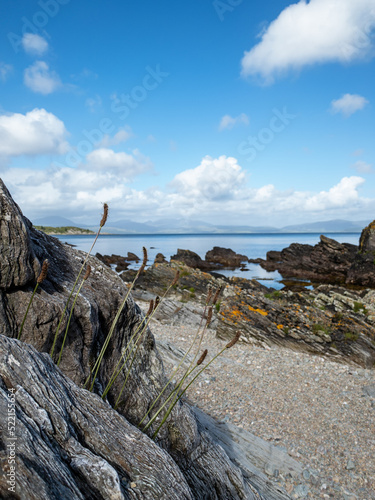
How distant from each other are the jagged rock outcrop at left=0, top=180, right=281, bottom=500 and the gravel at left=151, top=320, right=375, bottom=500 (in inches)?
87.2

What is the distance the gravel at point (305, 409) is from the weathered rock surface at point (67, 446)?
3.79 meters

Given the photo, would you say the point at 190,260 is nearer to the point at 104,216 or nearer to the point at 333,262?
the point at 333,262

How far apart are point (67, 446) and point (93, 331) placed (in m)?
1.92

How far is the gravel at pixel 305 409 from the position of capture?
19.5ft

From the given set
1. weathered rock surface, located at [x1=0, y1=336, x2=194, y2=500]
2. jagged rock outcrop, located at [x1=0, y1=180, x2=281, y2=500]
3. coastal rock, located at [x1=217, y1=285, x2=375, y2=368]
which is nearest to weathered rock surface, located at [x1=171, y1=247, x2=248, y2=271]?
coastal rock, located at [x1=217, y1=285, x2=375, y2=368]

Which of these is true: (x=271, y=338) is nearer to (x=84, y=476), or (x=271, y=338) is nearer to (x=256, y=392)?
(x=256, y=392)

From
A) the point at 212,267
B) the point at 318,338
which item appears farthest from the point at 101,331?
the point at 212,267

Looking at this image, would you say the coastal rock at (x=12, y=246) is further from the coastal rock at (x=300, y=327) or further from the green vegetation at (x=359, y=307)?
the green vegetation at (x=359, y=307)

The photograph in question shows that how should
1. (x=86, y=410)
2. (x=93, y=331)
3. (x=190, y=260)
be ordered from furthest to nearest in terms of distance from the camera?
(x=190, y=260) < (x=93, y=331) < (x=86, y=410)

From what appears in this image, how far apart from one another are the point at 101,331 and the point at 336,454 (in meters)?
5.76

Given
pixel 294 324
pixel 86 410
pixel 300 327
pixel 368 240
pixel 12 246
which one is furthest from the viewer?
pixel 368 240

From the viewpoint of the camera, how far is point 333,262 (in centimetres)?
5084

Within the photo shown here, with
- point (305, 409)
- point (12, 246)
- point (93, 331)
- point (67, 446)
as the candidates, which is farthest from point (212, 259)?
point (67, 446)

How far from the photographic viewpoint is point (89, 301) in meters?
4.40
